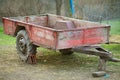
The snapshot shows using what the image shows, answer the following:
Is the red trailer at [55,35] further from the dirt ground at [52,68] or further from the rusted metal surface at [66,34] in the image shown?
the dirt ground at [52,68]

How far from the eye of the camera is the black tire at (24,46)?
920 centimetres

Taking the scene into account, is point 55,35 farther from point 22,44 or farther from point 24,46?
point 22,44

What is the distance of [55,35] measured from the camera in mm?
8094

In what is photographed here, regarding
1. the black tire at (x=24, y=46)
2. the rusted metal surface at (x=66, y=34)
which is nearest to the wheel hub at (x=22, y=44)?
the black tire at (x=24, y=46)

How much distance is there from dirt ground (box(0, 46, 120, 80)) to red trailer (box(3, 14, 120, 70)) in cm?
35

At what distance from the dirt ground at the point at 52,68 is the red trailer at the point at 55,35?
35 cm

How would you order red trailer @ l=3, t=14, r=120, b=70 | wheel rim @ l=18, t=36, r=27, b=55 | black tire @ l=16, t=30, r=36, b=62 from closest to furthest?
red trailer @ l=3, t=14, r=120, b=70 → black tire @ l=16, t=30, r=36, b=62 → wheel rim @ l=18, t=36, r=27, b=55

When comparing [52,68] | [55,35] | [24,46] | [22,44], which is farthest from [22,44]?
[55,35]

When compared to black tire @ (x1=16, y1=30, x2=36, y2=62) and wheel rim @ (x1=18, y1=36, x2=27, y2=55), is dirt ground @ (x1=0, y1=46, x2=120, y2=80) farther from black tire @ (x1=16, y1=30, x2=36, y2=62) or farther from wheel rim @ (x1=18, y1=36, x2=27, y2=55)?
wheel rim @ (x1=18, y1=36, x2=27, y2=55)

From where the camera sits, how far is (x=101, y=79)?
784 cm

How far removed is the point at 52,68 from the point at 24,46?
1.14 metres

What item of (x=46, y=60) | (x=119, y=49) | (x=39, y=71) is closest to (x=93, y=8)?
(x=119, y=49)

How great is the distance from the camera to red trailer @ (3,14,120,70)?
8.20 meters

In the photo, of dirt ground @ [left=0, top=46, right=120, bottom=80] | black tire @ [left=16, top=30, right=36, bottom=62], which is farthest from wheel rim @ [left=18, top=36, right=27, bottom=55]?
dirt ground @ [left=0, top=46, right=120, bottom=80]
